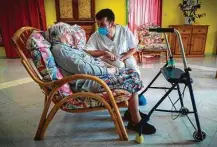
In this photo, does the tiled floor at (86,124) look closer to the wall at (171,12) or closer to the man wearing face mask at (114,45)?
the man wearing face mask at (114,45)

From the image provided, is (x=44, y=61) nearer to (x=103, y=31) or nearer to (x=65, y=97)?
→ (x=65, y=97)

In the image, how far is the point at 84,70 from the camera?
1.45 m

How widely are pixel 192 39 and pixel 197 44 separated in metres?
0.20

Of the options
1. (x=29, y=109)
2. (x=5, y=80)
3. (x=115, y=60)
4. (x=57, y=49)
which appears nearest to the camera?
(x=57, y=49)

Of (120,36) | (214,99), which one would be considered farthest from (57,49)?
(214,99)

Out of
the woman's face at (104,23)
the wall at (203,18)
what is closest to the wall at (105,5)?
the wall at (203,18)

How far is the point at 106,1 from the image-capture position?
4762 mm

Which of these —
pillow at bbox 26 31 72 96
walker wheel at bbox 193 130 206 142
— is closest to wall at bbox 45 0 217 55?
pillow at bbox 26 31 72 96

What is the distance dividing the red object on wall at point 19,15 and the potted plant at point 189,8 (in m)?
3.54

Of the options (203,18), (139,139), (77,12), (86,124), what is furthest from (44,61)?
(203,18)

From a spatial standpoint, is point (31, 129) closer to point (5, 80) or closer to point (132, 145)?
point (132, 145)

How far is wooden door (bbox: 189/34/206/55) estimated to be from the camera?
14.6ft

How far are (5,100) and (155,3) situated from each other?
159 inches

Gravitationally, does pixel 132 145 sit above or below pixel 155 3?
below
